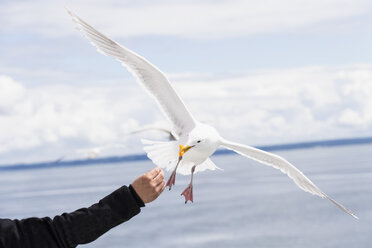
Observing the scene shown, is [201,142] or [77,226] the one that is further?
[201,142]

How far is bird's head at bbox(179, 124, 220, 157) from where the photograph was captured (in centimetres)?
295

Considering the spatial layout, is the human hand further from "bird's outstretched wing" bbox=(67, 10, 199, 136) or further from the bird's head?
"bird's outstretched wing" bbox=(67, 10, 199, 136)

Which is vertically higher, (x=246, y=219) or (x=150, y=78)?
(x=150, y=78)

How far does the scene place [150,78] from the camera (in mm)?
3756

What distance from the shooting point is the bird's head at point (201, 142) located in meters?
2.95

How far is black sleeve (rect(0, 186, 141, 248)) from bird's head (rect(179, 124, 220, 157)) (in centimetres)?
102

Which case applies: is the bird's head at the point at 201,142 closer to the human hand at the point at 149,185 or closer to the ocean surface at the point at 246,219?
the human hand at the point at 149,185

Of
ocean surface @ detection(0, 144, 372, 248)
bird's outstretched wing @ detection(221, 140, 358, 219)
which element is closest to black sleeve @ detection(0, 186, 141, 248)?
bird's outstretched wing @ detection(221, 140, 358, 219)

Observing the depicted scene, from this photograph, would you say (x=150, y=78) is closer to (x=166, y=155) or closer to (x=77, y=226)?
(x=166, y=155)

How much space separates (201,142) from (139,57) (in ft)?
2.64

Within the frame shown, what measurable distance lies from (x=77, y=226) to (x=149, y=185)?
252mm

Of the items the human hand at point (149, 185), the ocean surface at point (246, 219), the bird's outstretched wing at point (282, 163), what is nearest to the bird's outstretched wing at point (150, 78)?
the bird's outstretched wing at point (282, 163)

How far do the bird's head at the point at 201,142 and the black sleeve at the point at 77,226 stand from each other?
102 centimetres

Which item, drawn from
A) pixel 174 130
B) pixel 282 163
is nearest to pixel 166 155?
pixel 174 130
